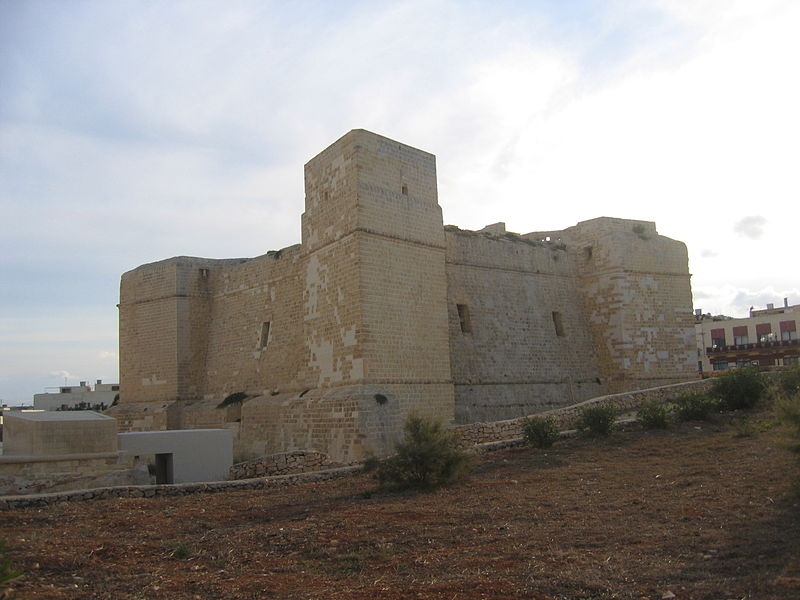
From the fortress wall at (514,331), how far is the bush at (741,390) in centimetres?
Result: 474

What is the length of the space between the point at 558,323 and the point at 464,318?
3.34m

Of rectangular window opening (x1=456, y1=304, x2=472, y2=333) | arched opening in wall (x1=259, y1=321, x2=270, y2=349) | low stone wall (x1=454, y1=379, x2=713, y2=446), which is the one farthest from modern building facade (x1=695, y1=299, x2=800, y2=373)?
arched opening in wall (x1=259, y1=321, x2=270, y2=349)

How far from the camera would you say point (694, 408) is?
41.5ft

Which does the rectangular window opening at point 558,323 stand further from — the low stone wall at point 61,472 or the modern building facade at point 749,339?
the modern building facade at point 749,339

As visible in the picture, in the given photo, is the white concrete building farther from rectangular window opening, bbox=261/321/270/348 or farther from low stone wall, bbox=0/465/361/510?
low stone wall, bbox=0/465/361/510

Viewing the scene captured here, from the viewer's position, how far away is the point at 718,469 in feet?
27.9

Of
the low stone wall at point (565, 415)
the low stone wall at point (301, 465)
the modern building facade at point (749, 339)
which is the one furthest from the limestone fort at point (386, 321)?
the modern building facade at point (749, 339)

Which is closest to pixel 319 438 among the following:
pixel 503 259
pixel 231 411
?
pixel 231 411

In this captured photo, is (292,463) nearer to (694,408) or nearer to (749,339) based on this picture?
(694,408)

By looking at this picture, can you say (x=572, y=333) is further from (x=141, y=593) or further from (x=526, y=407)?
(x=141, y=593)

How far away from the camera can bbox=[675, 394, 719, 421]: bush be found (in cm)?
1261

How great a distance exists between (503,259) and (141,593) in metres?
13.9

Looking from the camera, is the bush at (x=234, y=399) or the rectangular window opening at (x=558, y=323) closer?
the bush at (x=234, y=399)

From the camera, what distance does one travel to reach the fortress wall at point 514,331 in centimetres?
1638
